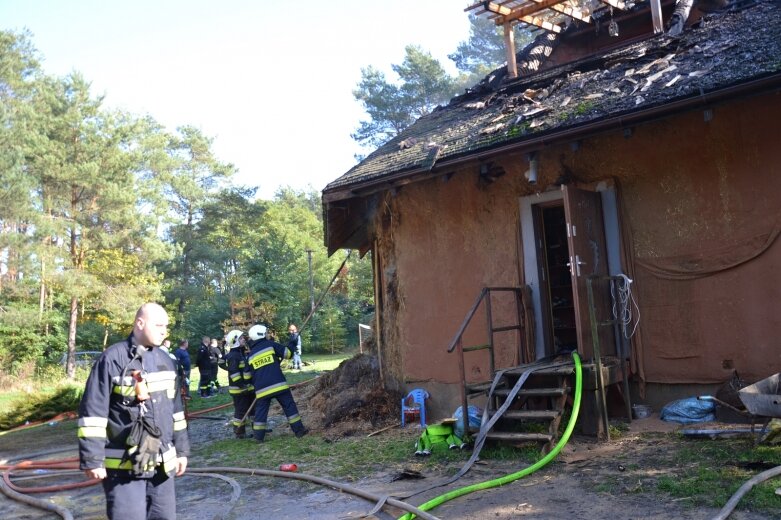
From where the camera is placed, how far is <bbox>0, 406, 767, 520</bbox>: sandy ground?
4953 mm

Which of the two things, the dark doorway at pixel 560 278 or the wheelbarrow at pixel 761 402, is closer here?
the wheelbarrow at pixel 761 402

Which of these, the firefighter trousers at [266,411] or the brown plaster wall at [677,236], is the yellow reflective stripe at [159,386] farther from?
the brown plaster wall at [677,236]

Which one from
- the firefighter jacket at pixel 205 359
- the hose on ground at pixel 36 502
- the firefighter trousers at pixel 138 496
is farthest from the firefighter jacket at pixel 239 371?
the firefighter jacket at pixel 205 359

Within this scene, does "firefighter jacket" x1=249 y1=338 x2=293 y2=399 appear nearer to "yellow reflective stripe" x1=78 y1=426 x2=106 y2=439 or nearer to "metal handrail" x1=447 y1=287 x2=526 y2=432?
"metal handrail" x1=447 y1=287 x2=526 y2=432

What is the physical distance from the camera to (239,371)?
1019 cm

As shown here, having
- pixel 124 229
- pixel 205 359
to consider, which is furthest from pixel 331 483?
pixel 124 229

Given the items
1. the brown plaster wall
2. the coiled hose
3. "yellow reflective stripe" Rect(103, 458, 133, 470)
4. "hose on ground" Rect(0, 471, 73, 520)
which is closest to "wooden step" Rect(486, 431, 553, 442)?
the coiled hose

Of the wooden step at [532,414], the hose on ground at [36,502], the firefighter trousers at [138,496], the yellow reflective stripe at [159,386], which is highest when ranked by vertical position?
the yellow reflective stripe at [159,386]

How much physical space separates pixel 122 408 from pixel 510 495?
331 centimetres

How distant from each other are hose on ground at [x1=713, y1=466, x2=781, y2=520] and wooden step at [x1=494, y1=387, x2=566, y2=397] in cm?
231

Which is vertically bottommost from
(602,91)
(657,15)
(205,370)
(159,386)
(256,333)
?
(205,370)

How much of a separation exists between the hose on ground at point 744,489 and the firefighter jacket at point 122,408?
3.70 meters

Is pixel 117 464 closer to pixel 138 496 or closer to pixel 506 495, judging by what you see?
pixel 138 496

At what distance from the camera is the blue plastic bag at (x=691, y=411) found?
725cm
